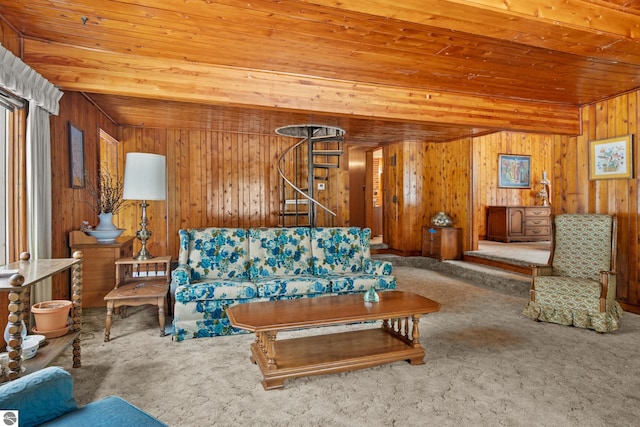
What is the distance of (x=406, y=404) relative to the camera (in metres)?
2.11

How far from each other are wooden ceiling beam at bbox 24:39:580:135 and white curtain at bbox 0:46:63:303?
25 cm

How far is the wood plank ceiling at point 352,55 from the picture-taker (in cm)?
239

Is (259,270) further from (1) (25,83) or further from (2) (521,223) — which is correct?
(2) (521,223)

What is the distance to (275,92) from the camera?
3.64 metres

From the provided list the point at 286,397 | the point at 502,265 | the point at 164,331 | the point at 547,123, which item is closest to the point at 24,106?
the point at 164,331

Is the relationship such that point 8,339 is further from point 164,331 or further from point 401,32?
point 401,32

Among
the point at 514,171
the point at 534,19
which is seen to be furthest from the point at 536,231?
the point at 534,19

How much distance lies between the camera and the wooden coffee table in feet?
7.63

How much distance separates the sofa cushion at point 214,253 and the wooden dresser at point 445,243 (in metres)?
4.19

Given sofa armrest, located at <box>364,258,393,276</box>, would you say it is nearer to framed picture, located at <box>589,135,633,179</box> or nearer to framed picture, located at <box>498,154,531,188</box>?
framed picture, located at <box>589,135,633,179</box>

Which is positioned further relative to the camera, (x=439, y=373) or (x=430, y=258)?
(x=430, y=258)

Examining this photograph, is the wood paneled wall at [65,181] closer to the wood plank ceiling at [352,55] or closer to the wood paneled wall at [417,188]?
the wood plank ceiling at [352,55]

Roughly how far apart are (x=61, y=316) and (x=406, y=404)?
7.43 ft

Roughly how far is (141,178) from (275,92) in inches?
60.6
